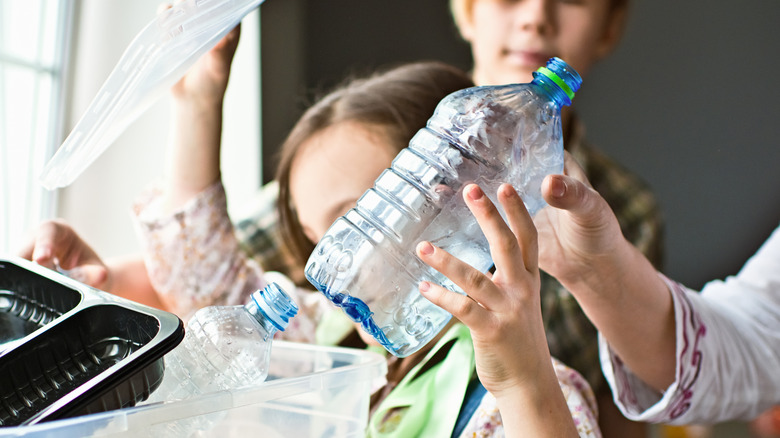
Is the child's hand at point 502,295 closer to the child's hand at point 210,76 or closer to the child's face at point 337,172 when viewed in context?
the child's face at point 337,172

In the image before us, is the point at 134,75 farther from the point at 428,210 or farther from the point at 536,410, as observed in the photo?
the point at 536,410

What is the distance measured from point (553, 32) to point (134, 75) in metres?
0.59

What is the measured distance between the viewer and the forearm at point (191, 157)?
1.11 meters

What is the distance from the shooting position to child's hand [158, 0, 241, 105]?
100 centimetres

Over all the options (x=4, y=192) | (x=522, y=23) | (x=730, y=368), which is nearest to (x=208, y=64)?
(x=522, y=23)

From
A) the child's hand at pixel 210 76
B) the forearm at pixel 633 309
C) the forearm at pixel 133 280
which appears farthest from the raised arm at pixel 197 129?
the forearm at pixel 633 309

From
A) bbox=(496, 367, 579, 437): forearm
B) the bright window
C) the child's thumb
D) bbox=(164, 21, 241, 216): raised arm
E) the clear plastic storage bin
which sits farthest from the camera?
the bright window

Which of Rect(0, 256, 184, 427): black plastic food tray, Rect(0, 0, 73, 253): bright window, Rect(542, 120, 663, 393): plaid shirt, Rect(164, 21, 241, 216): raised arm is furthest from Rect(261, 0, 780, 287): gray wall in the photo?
Rect(0, 0, 73, 253): bright window

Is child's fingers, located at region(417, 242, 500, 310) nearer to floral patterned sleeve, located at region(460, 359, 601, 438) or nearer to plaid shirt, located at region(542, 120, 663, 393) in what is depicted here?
floral patterned sleeve, located at region(460, 359, 601, 438)

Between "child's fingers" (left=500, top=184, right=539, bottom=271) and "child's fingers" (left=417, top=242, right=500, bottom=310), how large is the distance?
0.03 meters

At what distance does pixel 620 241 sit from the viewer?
0.80 metres

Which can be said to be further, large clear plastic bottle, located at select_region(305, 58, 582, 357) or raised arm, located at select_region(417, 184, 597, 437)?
large clear plastic bottle, located at select_region(305, 58, 582, 357)

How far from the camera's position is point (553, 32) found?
980 mm

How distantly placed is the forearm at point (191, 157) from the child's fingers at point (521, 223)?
25.6 inches
